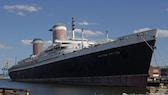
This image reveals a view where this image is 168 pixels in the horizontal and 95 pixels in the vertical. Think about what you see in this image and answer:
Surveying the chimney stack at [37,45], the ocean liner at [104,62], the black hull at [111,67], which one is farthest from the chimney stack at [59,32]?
the chimney stack at [37,45]

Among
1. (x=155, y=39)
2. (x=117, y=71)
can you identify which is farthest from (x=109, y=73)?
(x=155, y=39)

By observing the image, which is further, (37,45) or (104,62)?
(37,45)

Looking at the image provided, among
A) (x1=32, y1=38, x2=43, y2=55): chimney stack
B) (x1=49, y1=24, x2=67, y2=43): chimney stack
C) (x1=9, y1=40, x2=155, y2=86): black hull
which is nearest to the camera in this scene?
(x1=9, y1=40, x2=155, y2=86): black hull

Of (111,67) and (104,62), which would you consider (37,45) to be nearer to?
(104,62)

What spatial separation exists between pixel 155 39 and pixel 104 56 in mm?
9330

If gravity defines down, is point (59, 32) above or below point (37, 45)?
above

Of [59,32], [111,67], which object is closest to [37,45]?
[59,32]

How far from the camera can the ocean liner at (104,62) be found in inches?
1532

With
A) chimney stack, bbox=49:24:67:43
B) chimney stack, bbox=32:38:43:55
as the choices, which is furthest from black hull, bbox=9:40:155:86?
chimney stack, bbox=32:38:43:55

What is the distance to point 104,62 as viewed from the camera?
4456cm

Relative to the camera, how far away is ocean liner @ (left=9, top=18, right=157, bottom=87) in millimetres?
38906

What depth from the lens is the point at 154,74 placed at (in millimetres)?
53562

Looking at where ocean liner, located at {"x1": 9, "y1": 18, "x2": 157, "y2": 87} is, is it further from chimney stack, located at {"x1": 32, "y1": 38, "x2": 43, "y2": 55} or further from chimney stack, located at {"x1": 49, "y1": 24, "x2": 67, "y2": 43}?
chimney stack, located at {"x1": 32, "y1": 38, "x2": 43, "y2": 55}

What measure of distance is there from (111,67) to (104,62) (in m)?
1.85
